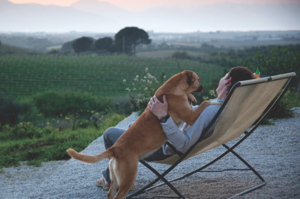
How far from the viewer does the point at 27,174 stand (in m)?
4.24

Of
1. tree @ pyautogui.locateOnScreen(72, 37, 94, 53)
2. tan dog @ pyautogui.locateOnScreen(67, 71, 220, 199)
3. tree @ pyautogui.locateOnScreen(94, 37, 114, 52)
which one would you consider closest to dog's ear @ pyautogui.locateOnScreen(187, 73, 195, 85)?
tan dog @ pyautogui.locateOnScreen(67, 71, 220, 199)

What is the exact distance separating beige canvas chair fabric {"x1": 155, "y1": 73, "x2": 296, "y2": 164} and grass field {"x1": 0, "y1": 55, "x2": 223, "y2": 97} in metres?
20.9

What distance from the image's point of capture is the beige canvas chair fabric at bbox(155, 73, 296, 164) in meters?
1.97

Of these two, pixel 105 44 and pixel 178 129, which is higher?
pixel 105 44

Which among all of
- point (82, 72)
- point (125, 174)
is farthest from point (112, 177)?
point (82, 72)

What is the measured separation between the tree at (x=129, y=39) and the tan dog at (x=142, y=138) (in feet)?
136

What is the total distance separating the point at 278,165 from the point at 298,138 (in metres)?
1.25

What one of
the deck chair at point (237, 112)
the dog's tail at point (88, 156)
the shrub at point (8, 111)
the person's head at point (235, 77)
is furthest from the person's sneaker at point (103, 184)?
the shrub at point (8, 111)

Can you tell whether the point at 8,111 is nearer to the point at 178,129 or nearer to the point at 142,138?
the point at 142,138

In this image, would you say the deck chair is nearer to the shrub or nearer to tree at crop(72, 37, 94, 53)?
the shrub

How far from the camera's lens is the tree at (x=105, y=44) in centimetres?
4461

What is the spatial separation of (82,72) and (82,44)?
20.7m

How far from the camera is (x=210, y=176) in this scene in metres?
2.94

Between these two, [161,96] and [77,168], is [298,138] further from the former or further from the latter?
[77,168]
